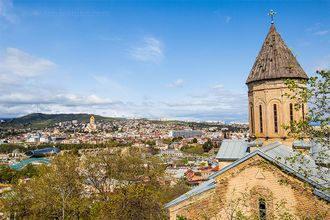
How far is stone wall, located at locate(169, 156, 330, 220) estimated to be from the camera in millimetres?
9273

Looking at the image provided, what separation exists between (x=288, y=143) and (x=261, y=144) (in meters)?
1.49

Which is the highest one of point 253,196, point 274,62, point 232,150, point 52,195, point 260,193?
point 274,62

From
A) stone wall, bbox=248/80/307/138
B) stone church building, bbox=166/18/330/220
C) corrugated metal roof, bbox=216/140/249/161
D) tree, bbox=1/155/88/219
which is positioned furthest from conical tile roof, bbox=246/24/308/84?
tree, bbox=1/155/88/219

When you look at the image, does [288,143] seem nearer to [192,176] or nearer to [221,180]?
[221,180]

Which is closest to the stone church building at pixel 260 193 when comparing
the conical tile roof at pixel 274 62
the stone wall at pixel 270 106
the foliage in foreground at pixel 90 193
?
the stone wall at pixel 270 106

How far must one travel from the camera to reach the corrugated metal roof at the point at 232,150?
1591 centimetres

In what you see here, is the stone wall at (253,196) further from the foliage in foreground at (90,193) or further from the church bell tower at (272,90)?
the church bell tower at (272,90)

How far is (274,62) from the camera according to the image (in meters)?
15.6

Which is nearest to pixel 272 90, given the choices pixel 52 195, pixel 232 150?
pixel 232 150

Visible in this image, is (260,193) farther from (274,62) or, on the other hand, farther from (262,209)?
(274,62)

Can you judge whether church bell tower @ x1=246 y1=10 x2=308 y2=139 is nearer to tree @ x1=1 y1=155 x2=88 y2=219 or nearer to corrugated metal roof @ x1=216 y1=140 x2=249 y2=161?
corrugated metal roof @ x1=216 y1=140 x2=249 y2=161

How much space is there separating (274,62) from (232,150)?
16.5 feet

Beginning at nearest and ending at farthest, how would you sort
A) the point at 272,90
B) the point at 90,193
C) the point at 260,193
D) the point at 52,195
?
the point at 260,193 → the point at 272,90 → the point at 52,195 → the point at 90,193

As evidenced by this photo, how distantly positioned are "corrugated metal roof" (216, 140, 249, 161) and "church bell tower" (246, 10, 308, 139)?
889 millimetres
